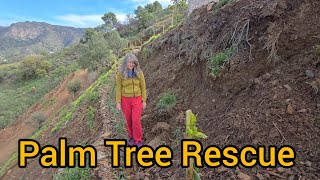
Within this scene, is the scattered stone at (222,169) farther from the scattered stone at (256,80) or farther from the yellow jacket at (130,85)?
the yellow jacket at (130,85)

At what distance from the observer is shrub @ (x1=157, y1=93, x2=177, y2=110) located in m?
5.73

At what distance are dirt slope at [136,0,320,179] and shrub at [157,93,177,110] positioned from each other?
0.14 metres

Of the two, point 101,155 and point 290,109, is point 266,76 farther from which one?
point 101,155

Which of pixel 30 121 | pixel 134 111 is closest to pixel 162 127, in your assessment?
pixel 134 111

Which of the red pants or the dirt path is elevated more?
the red pants

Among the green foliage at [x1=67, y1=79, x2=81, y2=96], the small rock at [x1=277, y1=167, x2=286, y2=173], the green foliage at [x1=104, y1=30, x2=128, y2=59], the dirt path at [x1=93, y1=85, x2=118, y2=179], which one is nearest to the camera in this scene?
the small rock at [x1=277, y1=167, x2=286, y2=173]

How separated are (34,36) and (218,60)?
478ft

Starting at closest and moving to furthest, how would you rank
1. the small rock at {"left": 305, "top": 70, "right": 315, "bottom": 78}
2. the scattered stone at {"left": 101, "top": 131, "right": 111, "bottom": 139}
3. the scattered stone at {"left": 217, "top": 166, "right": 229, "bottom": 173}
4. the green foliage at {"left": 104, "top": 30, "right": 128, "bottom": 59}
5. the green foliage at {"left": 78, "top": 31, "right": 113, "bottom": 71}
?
the scattered stone at {"left": 217, "top": 166, "right": 229, "bottom": 173}
the small rock at {"left": 305, "top": 70, "right": 315, "bottom": 78}
the scattered stone at {"left": 101, "top": 131, "right": 111, "bottom": 139}
the green foliage at {"left": 78, "top": 31, "right": 113, "bottom": 71}
the green foliage at {"left": 104, "top": 30, "right": 128, "bottom": 59}

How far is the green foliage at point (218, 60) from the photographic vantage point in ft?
16.7

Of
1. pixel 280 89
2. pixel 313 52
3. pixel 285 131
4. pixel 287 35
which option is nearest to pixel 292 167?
pixel 285 131

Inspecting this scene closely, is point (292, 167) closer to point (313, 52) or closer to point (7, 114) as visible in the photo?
point (313, 52)

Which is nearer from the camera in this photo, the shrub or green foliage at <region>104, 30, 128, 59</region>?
the shrub

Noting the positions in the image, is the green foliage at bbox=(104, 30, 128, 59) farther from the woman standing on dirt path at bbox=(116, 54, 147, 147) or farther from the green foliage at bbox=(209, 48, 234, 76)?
the woman standing on dirt path at bbox=(116, 54, 147, 147)

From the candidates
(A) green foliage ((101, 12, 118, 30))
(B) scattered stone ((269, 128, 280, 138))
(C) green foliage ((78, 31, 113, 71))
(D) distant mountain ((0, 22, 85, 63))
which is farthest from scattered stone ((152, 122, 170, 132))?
(D) distant mountain ((0, 22, 85, 63))
